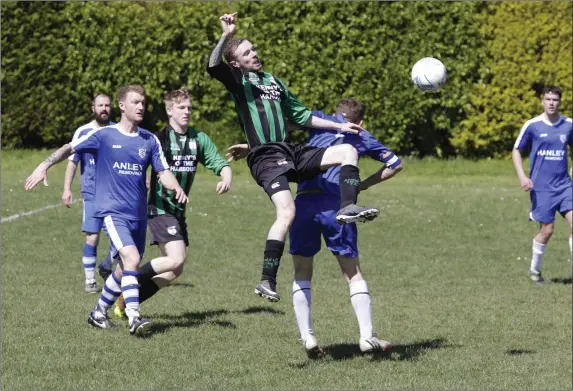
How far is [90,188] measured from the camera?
12602 millimetres

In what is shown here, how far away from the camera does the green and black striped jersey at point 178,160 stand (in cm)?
1050

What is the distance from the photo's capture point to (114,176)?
9844 mm

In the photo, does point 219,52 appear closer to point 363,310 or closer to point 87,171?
point 363,310

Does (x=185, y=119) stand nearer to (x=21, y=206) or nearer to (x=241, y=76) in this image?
(x=241, y=76)

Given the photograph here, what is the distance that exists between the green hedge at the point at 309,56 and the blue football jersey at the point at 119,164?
1543 cm

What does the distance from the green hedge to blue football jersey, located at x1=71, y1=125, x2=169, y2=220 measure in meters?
15.4

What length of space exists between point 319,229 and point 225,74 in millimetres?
1570

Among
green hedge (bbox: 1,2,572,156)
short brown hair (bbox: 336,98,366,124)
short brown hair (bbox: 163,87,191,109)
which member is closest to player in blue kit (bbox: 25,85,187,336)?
short brown hair (bbox: 163,87,191,109)

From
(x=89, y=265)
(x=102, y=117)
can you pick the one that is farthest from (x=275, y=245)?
(x=89, y=265)

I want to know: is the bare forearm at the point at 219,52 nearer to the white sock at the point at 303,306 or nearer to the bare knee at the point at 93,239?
the white sock at the point at 303,306

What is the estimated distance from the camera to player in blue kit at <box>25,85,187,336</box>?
383 inches

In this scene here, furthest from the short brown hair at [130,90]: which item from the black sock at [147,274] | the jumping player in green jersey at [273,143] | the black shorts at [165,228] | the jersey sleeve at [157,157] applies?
the black sock at [147,274]

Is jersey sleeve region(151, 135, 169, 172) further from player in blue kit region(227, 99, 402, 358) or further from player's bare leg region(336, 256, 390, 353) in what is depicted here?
player's bare leg region(336, 256, 390, 353)

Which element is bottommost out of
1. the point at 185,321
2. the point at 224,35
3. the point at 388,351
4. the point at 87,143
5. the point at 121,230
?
the point at 185,321
